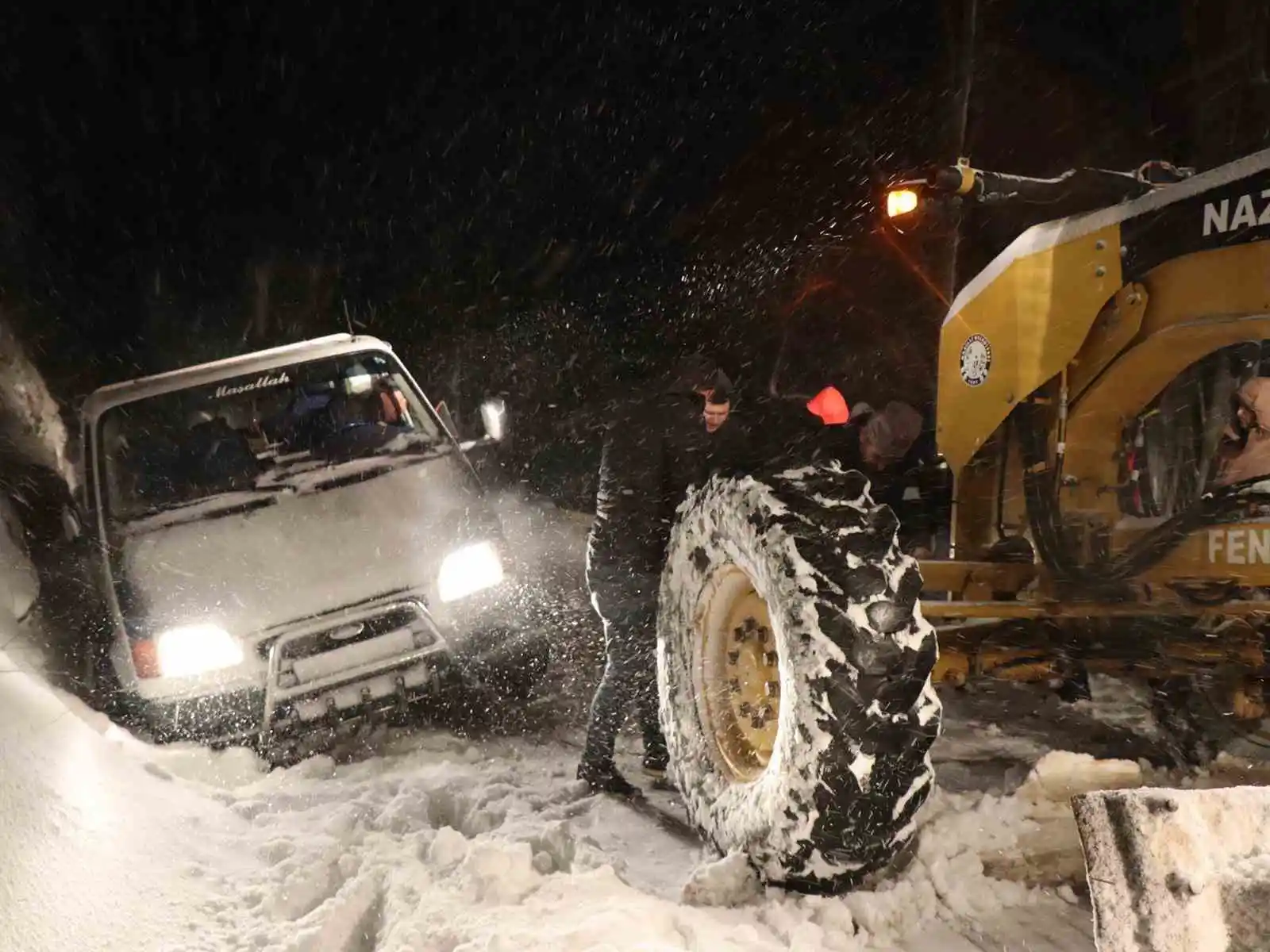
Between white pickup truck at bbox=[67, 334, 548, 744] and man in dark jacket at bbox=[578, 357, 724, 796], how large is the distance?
2.37 ft

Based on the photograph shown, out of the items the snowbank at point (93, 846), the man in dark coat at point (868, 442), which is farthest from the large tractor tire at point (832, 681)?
the snowbank at point (93, 846)

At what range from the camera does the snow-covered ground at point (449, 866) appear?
7.36 ft

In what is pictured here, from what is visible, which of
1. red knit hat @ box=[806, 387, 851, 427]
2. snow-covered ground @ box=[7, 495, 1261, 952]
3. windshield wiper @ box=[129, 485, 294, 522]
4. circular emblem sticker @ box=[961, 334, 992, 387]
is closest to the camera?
snow-covered ground @ box=[7, 495, 1261, 952]

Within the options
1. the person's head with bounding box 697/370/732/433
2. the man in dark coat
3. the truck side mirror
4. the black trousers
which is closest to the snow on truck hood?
the truck side mirror

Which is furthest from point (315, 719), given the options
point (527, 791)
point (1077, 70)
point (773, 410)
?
point (1077, 70)

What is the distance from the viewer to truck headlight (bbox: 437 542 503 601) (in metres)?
3.98

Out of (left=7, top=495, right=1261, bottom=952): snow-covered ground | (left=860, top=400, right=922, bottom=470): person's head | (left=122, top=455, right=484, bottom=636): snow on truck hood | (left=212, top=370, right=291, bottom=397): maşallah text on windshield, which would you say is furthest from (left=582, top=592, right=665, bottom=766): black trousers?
(left=212, top=370, right=291, bottom=397): maşallah text on windshield

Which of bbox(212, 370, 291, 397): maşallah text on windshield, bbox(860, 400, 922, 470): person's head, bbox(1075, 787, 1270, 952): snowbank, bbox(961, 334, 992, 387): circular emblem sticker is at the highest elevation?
bbox(860, 400, 922, 470): person's head

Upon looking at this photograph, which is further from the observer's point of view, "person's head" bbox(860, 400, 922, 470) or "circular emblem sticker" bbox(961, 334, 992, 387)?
"person's head" bbox(860, 400, 922, 470)

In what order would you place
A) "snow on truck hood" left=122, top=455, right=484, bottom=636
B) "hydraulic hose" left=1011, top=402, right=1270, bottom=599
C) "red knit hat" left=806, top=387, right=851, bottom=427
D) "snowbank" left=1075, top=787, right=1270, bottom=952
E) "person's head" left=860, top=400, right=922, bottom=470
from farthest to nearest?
"red knit hat" left=806, top=387, right=851, bottom=427
"person's head" left=860, top=400, right=922, bottom=470
"snow on truck hood" left=122, top=455, right=484, bottom=636
"hydraulic hose" left=1011, top=402, right=1270, bottom=599
"snowbank" left=1075, top=787, right=1270, bottom=952

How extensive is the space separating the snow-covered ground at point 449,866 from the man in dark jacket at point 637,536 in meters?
0.32

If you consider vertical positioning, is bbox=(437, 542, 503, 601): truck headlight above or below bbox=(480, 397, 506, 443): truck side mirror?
below

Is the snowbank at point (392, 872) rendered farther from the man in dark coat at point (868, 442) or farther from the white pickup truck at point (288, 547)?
the man in dark coat at point (868, 442)

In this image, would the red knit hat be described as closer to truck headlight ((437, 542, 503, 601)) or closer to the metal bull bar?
truck headlight ((437, 542, 503, 601))
